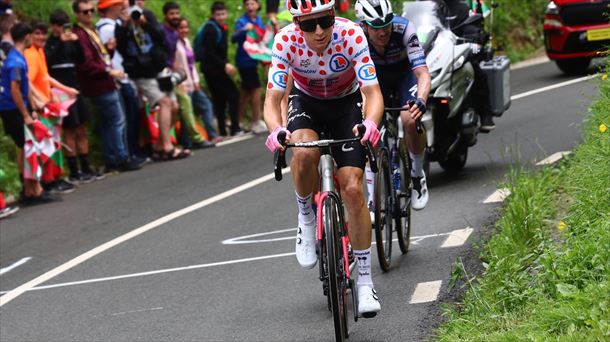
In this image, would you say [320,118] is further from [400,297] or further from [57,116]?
[57,116]

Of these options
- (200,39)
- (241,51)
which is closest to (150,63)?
→ (200,39)

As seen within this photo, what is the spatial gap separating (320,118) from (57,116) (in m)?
7.66

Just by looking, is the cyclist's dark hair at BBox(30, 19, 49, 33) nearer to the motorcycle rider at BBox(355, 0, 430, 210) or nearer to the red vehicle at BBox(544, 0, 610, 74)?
the motorcycle rider at BBox(355, 0, 430, 210)

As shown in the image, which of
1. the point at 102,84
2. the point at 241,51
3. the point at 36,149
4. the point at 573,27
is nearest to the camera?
the point at 36,149

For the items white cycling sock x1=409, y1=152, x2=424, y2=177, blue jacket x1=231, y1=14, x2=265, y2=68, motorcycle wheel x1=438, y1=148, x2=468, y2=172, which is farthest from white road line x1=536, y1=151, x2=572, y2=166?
blue jacket x1=231, y1=14, x2=265, y2=68

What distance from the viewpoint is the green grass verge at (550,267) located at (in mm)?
5883

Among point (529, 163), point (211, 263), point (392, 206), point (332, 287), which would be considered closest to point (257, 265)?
point (211, 263)

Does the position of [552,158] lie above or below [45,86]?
below

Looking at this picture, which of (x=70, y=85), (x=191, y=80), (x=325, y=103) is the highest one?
(x=325, y=103)

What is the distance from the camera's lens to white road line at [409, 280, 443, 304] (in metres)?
7.99

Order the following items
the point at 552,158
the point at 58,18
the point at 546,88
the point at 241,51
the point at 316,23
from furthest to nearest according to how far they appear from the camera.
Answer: the point at 546,88
the point at 241,51
the point at 58,18
the point at 552,158
the point at 316,23

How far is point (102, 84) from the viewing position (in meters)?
15.9

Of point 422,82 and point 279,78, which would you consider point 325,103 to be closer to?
point 279,78

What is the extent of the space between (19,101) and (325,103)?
23.2 ft
